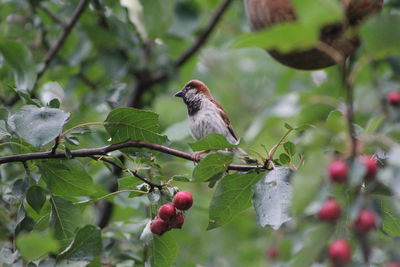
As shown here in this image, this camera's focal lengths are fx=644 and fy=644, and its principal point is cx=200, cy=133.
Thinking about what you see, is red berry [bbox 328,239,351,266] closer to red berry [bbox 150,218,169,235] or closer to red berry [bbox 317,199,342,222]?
red berry [bbox 317,199,342,222]

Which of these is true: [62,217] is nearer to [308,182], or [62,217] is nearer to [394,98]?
[308,182]

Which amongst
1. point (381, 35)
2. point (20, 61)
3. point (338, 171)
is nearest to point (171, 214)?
point (338, 171)

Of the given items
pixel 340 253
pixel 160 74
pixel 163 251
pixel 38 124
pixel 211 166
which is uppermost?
pixel 340 253

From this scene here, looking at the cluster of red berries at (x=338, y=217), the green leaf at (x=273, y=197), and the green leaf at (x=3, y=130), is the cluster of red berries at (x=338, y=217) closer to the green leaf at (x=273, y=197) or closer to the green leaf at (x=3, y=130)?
the green leaf at (x=273, y=197)

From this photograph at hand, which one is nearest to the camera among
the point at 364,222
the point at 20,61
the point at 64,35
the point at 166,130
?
the point at 364,222

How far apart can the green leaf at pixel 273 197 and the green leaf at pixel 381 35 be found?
1.05 metres

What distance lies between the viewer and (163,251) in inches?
116

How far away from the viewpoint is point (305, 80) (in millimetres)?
6844

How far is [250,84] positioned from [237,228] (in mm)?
2087

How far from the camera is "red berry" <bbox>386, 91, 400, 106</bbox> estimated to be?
1.73 m

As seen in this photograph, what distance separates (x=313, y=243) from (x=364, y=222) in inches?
9.0

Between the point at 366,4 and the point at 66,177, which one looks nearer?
the point at 366,4

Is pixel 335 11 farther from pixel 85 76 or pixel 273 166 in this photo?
pixel 85 76

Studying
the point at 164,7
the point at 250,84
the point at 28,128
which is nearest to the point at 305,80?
the point at 250,84
